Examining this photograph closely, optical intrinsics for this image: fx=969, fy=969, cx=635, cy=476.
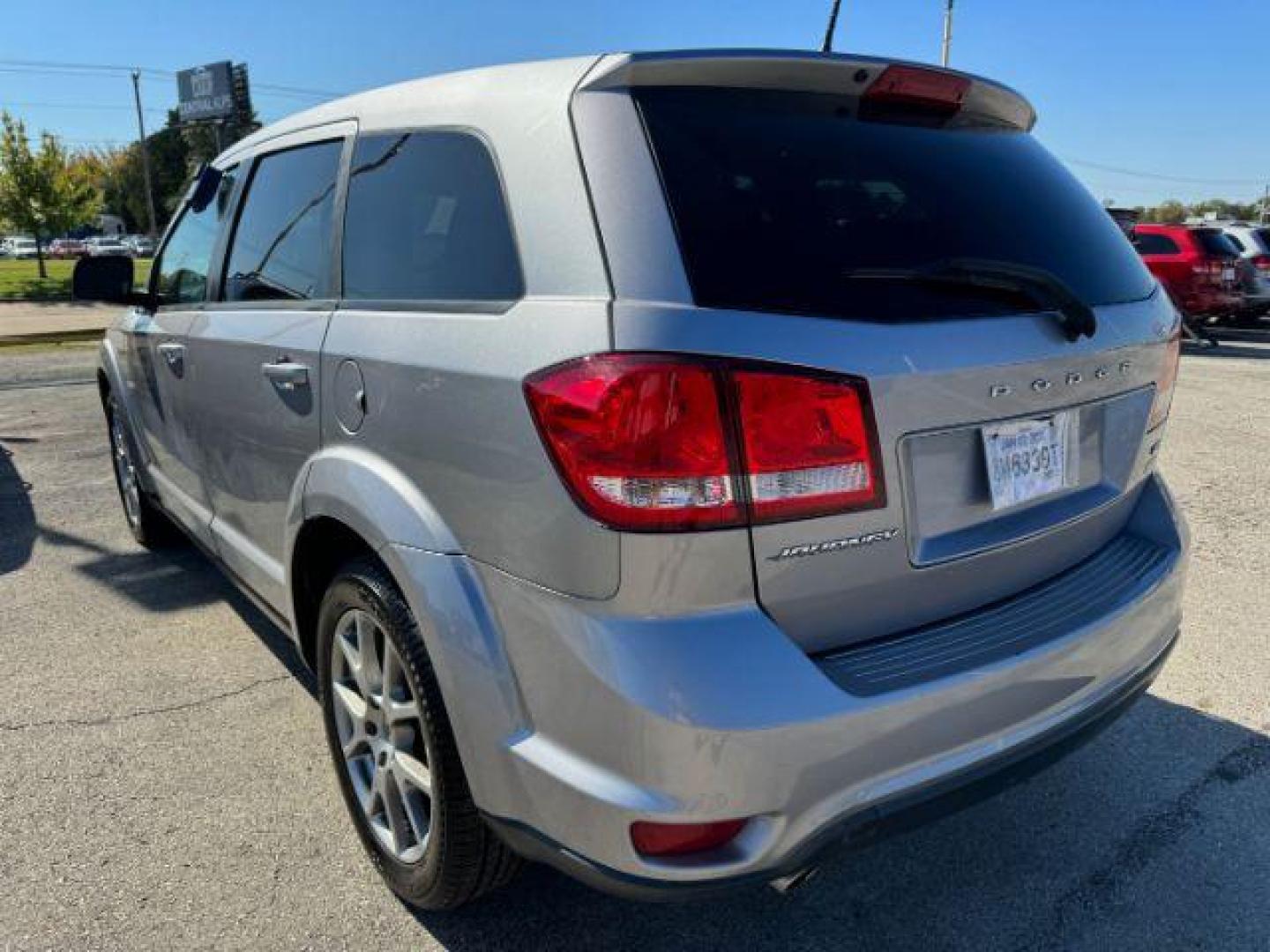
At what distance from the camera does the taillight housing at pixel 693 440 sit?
1.55 m

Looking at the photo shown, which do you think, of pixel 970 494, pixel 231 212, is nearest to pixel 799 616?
pixel 970 494

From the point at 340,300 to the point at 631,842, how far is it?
147cm

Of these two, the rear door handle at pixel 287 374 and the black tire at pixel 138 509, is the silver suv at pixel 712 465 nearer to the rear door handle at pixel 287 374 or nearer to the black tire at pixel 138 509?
the rear door handle at pixel 287 374

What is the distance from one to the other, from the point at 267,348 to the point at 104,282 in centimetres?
172

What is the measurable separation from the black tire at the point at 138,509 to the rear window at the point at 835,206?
356 cm

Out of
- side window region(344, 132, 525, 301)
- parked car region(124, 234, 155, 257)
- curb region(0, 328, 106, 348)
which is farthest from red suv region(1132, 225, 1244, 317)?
parked car region(124, 234, 155, 257)

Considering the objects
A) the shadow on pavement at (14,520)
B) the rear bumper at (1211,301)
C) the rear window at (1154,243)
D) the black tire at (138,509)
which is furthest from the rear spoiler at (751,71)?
the rear window at (1154,243)

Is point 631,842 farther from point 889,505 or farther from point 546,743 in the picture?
point 889,505

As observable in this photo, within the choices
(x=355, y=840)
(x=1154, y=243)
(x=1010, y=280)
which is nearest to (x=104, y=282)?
(x=355, y=840)

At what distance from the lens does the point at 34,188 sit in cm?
3297

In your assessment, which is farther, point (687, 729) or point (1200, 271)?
point (1200, 271)

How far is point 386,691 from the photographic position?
Answer: 2.14 meters

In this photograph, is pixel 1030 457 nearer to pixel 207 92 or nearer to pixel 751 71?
pixel 751 71

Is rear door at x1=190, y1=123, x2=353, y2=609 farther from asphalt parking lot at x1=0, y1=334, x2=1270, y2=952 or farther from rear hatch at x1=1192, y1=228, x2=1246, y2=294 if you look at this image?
rear hatch at x1=1192, y1=228, x2=1246, y2=294
